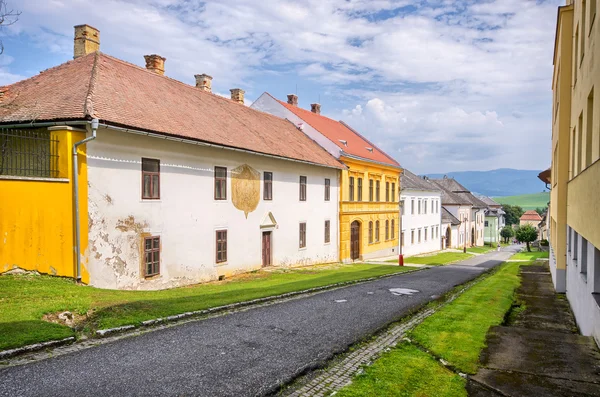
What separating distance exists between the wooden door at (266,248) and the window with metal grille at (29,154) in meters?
11.3

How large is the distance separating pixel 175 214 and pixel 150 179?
1779 mm

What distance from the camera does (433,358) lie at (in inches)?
313

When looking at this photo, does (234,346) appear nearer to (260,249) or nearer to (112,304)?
(112,304)

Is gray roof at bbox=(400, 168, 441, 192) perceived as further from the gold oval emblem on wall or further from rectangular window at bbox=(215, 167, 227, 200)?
rectangular window at bbox=(215, 167, 227, 200)

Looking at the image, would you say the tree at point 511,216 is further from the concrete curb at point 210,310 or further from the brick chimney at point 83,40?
the brick chimney at point 83,40

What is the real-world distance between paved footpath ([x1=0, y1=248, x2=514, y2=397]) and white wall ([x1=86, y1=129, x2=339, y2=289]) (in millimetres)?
5680

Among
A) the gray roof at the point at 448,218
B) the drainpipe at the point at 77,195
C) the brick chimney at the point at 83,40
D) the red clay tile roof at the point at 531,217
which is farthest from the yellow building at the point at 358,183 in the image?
the red clay tile roof at the point at 531,217

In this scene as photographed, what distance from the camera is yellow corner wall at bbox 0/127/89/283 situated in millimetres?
13344

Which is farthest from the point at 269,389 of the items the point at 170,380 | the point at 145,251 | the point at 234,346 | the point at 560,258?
the point at 560,258

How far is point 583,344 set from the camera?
8375mm

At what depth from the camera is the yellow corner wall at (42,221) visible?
13344 mm

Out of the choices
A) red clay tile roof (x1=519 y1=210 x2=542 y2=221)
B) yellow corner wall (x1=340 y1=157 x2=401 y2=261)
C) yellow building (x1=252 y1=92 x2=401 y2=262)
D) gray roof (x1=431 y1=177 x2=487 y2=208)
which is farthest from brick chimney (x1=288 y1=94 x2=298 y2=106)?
red clay tile roof (x1=519 y1=210 x2=542 y2=221)

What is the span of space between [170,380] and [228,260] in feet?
44.4

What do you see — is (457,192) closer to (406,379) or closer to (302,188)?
(302,188)
